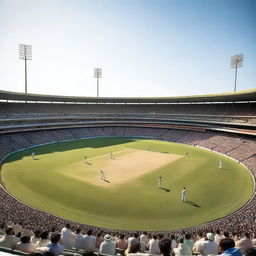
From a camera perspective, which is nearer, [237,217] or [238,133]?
[237,217]

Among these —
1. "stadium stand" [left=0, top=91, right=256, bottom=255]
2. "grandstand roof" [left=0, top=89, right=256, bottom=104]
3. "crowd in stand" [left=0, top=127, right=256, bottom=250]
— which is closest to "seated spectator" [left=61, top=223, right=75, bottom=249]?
"crowd in stand" [left=0, top=127, right=256, bottom=250]

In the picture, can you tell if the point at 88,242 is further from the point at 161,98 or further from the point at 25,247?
the point at 161,98

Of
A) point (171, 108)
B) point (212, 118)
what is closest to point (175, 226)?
point (212, 118)

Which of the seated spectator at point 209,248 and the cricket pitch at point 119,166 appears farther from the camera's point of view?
the cricket pitch at point 119,166

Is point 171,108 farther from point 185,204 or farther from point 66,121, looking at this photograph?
point 185,204

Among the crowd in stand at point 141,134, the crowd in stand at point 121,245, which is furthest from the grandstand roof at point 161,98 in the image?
the crowd in stand at point 121,245

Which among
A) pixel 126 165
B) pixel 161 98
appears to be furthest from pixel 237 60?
pixel 126 165

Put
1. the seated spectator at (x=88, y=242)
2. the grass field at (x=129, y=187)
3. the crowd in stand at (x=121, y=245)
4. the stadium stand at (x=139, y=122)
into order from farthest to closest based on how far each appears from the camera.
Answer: the stadium stand at (x=139, y=122) → the grass field at (x=129, y=187) → the seated spectator at (x=88, y=242) → the crowd in stand at (x=121, y=245)

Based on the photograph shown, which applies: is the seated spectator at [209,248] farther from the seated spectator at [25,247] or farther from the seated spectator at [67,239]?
the seated spectator at [25,247]
